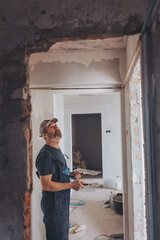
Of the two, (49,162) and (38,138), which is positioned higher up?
(38,138)

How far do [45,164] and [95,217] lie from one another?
2484 mm

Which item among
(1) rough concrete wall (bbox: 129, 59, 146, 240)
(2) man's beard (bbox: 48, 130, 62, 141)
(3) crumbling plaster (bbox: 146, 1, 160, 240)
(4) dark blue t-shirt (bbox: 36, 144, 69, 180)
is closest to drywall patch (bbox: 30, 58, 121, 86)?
(1) rough concrete wall (bbox: 129, 59, 146, 240)

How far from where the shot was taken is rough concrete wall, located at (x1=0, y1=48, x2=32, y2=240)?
1328 mm

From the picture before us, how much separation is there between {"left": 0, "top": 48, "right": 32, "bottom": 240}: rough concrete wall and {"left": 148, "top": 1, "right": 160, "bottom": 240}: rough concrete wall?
790 mm

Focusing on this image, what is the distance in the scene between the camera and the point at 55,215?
6.73 ft

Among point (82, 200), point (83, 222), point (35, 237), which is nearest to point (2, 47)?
point (35, 237)

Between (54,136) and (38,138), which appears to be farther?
(38,138)

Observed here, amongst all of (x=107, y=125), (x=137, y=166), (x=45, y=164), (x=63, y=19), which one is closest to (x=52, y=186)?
(x=45, y=164)

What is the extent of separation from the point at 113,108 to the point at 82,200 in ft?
9.02

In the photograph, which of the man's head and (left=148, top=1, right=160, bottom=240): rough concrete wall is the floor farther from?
(left=148, top=1, right=160, bottom=240): rough concrete wall

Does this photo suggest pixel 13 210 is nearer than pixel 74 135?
Yes

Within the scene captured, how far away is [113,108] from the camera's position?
6.17m

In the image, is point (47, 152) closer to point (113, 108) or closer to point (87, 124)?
point (113, 108)

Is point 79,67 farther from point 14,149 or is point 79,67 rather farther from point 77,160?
point 77,160
